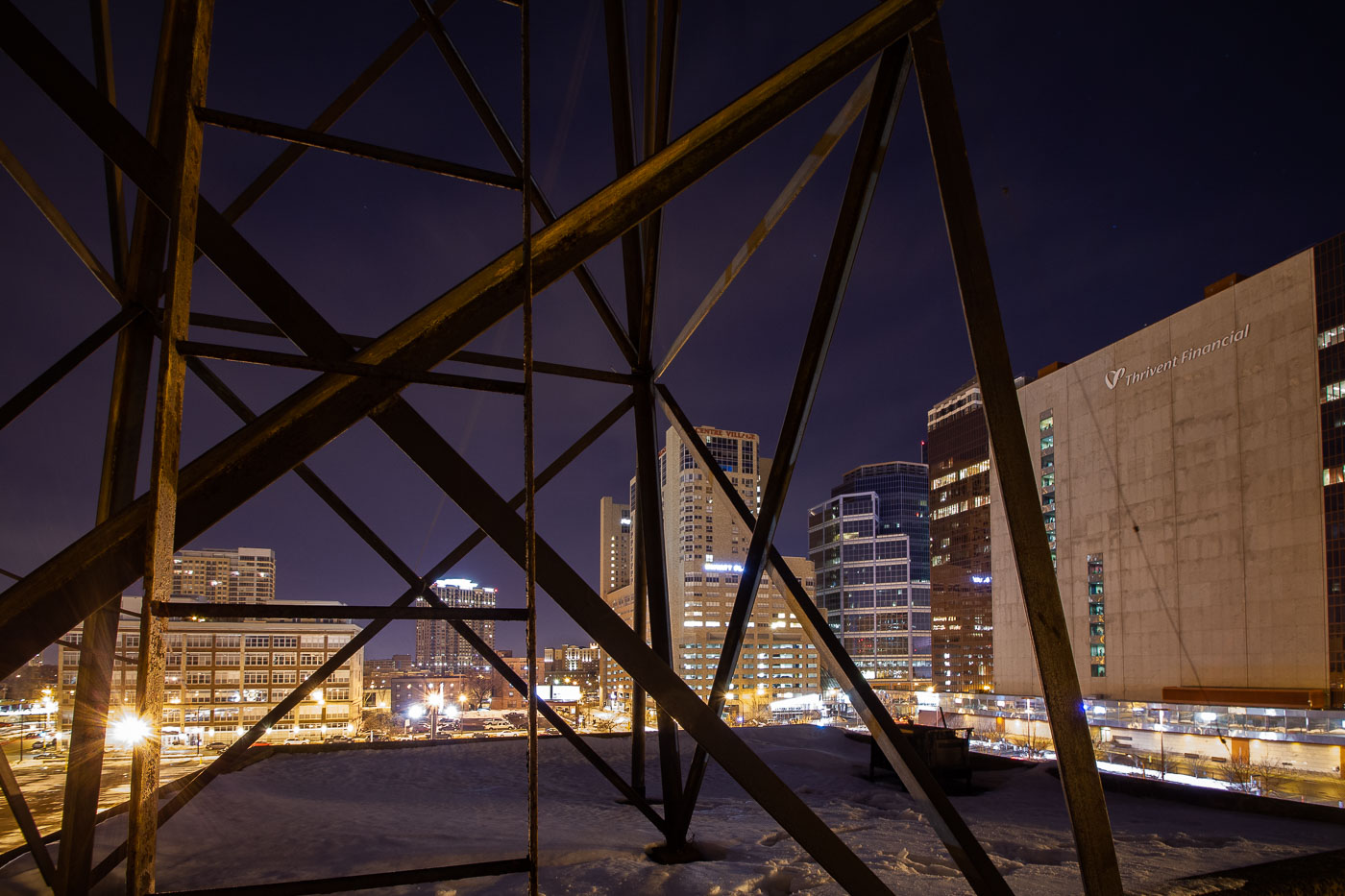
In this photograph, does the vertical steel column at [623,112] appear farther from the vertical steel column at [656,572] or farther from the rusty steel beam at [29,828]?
the rusty steel beam at [29,828]

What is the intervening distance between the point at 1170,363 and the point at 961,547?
156ft

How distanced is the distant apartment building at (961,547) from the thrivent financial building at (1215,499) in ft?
90.3

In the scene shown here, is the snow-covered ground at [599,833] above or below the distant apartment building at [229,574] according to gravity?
above

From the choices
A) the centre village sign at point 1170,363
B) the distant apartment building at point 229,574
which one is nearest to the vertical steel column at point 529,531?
A: the centre village sign at point 1170,363

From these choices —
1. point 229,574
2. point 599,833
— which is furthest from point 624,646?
point 229,574

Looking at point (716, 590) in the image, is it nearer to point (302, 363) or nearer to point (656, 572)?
point (656, 572)

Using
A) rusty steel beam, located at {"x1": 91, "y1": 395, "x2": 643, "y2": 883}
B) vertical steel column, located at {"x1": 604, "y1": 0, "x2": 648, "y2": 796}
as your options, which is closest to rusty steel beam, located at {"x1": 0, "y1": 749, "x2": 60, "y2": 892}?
rusty steel beam, located at {"x1": 91, "y1": 395, "x2": 643, "y2": 883}

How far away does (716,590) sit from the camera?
529 ft

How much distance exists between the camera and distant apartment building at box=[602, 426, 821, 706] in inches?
6152

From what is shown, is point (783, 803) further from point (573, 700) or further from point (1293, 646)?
point (573, 700)

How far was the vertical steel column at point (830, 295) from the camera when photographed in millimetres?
5012

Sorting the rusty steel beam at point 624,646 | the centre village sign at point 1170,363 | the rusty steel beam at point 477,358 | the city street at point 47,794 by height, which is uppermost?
the centre village sign at point 1170,363

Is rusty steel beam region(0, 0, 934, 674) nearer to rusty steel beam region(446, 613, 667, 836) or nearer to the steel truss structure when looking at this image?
the steel truss structure

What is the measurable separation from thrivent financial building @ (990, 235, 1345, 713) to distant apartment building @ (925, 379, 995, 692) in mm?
27515
